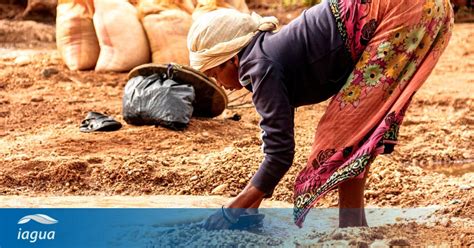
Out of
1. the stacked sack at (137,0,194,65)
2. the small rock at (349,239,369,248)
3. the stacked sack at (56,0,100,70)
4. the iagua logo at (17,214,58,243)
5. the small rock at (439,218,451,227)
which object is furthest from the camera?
the stacked sack at (56,0,100,70)

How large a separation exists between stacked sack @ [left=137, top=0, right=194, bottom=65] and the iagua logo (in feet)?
16.1

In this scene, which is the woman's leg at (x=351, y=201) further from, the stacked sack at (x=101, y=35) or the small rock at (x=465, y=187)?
the stacked sack at (x=101, y=35)

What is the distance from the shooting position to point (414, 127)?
6938 millimetres

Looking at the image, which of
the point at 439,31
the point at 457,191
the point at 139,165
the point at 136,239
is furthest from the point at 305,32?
the point at 139,165

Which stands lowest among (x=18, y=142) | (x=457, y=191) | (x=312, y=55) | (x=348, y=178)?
(x=18, y=142)

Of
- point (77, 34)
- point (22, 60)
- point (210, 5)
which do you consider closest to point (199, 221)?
point (210, 5)

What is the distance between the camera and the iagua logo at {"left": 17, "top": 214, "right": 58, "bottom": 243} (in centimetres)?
348

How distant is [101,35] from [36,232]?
5.22 meters

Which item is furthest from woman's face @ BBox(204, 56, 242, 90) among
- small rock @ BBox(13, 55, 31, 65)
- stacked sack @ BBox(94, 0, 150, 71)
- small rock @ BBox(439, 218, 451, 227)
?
small rock @ BBox(13, 55, 31, 65)

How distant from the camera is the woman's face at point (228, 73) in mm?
3533

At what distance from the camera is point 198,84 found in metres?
6.31

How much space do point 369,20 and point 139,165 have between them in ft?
7.04

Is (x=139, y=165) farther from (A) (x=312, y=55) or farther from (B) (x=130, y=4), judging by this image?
(B) (x=130, y=4)

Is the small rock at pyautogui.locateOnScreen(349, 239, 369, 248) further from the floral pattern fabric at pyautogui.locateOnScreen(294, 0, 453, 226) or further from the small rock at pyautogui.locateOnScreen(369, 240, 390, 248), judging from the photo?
the floral pattern fabric at pyautogui.locateOnScreen(294, 0, 453, 226)
